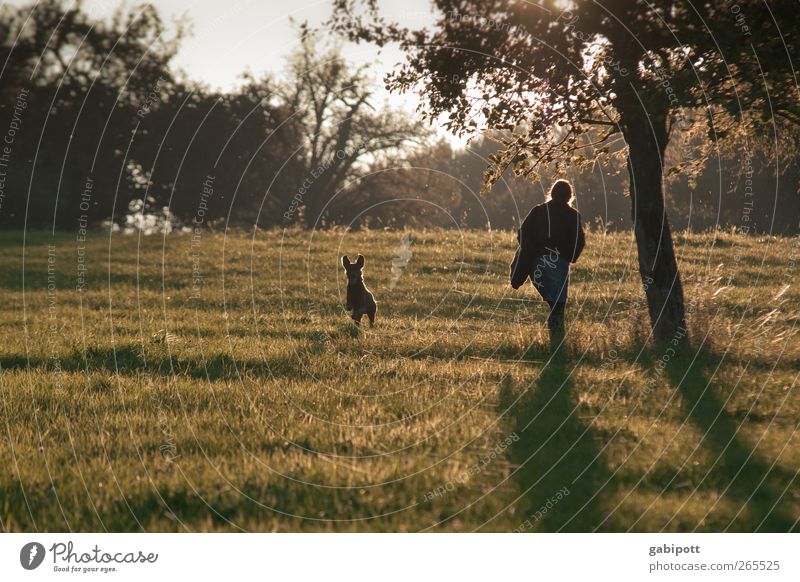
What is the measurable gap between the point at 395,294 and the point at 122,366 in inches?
341

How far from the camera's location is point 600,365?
37.7 ft

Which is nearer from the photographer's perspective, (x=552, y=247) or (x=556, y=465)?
(x=556, y=465)

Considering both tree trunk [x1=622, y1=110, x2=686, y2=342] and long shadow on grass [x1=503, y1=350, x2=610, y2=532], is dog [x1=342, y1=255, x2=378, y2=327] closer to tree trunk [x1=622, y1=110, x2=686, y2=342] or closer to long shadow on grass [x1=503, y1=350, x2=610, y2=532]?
tree trunk [x1=622, y1=110, x2=686, y2=342]

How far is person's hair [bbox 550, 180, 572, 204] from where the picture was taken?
13.3 m

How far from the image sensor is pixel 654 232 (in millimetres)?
13078

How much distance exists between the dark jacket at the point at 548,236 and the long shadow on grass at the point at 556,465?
359 centimetres

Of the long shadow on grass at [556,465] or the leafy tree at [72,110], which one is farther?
the leafy tree at [72,110]

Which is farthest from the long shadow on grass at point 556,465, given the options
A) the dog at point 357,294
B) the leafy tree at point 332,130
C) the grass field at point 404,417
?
the leafy tree at point 332,130

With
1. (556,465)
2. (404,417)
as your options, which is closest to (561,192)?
(404,417)

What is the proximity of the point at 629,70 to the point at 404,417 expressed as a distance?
5.91 meters

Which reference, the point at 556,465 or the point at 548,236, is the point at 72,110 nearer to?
the point at 548,236

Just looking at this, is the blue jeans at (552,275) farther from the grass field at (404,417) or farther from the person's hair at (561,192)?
the person's hair at (561,192)

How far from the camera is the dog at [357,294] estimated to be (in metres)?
13.9

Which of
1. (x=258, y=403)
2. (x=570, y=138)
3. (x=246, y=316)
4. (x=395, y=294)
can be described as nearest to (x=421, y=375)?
(x=258, y=403)
